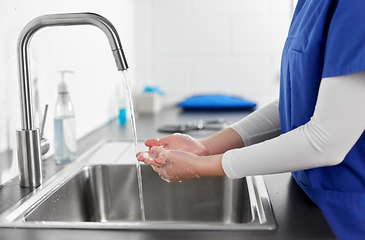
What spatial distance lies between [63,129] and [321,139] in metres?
0.66

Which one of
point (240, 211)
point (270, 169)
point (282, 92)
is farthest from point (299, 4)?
point (240, 211)

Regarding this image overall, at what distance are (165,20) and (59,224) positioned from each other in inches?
73.4

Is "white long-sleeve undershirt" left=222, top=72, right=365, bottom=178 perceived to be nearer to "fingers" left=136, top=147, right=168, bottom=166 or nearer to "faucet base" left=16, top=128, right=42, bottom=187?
"fingers" left=136, top=147, right=168, bottom=166

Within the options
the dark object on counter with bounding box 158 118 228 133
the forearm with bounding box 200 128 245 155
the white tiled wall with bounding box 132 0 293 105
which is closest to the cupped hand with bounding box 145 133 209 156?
the forearm with bounding box 200 128 245 155

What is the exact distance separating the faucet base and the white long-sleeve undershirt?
387mm

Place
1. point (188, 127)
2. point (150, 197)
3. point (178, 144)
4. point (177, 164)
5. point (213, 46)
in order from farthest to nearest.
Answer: point (213, 46) < point (188, 127) < point (150, 197) < point (178, 144) < point (177, 164)

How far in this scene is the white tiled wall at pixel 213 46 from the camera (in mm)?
2309

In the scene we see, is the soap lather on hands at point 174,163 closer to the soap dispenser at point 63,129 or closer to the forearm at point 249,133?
the forearm at point 249,133

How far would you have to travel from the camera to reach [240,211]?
954 mm

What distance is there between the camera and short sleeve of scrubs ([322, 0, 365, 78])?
0.55 m

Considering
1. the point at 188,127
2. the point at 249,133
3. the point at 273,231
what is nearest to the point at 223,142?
the point at 249,133

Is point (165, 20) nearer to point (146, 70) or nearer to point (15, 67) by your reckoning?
point (146, 70)

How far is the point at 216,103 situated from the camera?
206 cm

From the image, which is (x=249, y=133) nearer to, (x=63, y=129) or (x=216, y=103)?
(x=63, y=129)
